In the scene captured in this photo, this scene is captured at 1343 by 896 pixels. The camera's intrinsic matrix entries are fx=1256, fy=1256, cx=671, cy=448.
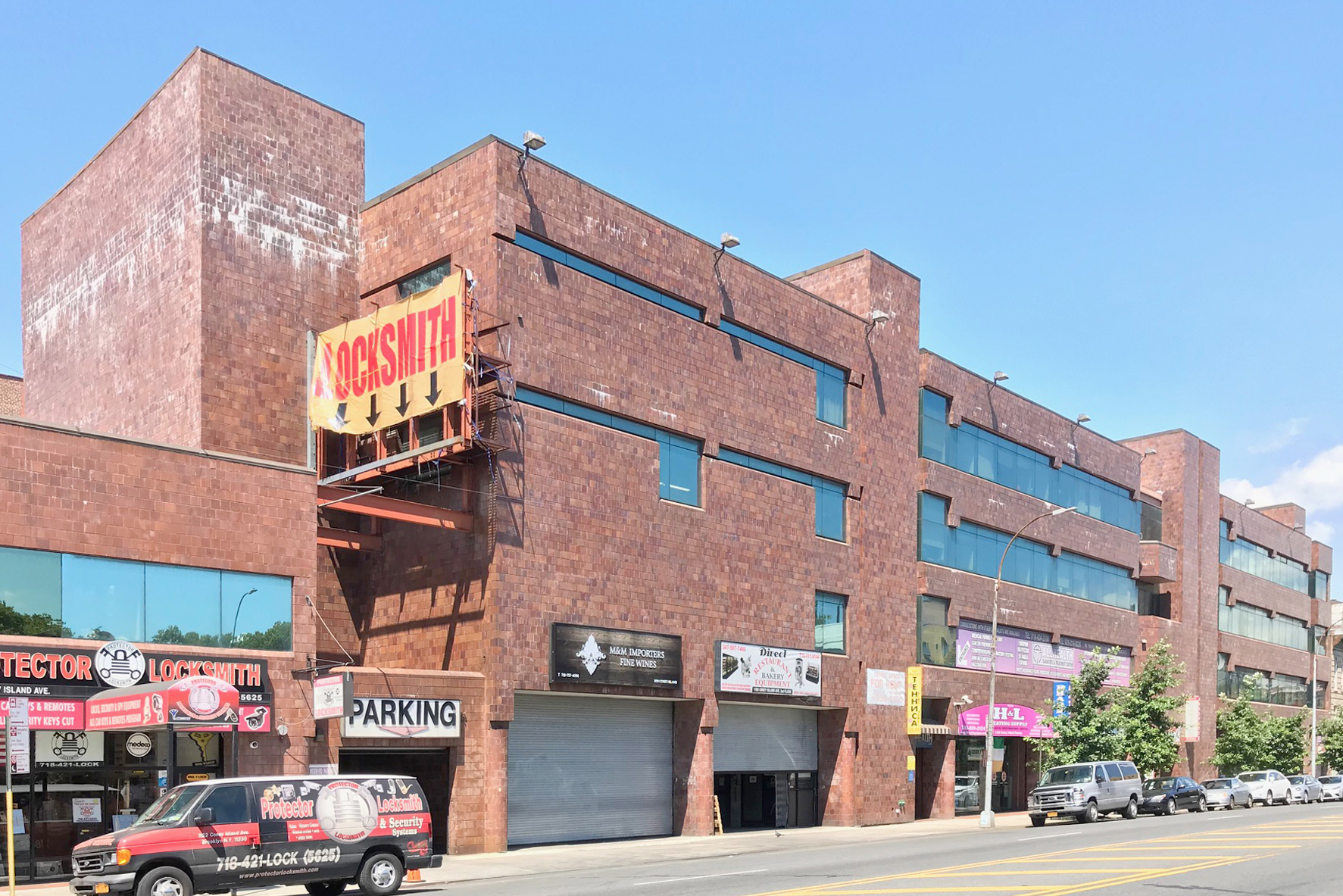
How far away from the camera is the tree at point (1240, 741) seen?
68062 millimetres

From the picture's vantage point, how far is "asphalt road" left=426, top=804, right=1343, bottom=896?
19.4 metres

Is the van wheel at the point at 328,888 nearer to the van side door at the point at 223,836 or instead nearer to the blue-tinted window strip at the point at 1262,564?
the van side door at the point at 223,836

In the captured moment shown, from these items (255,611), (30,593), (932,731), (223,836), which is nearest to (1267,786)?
(932,731)

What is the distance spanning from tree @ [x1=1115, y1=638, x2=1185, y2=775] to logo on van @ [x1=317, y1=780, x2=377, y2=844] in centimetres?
3809

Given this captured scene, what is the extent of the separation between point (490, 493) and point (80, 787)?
37.0 ft

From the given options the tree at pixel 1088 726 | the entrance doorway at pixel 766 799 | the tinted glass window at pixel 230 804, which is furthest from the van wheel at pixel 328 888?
the tree at pixel 1088 726

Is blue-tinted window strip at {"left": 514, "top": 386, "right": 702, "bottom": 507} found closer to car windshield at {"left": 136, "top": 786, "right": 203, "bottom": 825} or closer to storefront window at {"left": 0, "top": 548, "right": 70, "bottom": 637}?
storefront window at {"left": 0, "top": 548, "right": 70, "bottom": 637}

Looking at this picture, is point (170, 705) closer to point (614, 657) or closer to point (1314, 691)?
point (614, 657)

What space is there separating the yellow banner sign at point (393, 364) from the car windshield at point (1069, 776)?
2447 centimetres

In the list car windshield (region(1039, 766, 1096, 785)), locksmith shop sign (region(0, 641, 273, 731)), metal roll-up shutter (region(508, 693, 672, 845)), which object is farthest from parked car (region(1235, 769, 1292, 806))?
locksmith shop sign (region(0, 641, 273, 731))

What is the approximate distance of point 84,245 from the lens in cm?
3900

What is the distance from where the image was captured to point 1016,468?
53938 mm

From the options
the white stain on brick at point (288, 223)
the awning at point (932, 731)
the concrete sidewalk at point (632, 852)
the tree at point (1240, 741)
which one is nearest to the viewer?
the concrete sidewalk at point (632, 852)

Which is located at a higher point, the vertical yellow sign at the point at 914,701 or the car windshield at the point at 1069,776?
the vertical yellow sign at the point at 914,701
